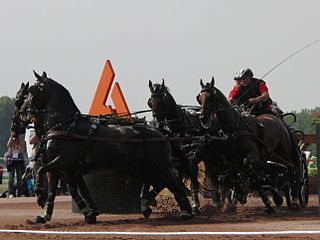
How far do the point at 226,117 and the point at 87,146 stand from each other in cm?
291

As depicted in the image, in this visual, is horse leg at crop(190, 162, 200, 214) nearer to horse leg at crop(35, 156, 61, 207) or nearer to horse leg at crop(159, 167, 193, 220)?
horse leg at crop(159, 167, 193, 220)

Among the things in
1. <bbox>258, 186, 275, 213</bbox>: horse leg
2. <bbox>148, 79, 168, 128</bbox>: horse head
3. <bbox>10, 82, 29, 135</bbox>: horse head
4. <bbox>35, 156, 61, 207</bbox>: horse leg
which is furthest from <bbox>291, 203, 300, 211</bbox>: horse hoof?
<bbox>10, 82, 29, 135</bbox>: horse head

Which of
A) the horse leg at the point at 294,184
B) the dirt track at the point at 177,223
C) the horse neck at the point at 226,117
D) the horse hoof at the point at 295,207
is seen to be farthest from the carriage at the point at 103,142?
the horse leg at the point at 294,184

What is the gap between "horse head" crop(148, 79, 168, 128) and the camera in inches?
600

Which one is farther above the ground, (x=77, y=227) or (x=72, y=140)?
(x=72, y=140)

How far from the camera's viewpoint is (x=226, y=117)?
52.2 feet

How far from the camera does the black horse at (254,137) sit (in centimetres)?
1564

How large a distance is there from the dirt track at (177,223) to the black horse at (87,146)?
1.92 ft

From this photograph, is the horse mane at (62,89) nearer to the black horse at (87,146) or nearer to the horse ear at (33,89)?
the black horse at (87,146)

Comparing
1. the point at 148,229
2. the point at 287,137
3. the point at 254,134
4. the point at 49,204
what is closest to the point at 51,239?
the point at 148,229

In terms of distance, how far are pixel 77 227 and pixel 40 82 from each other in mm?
2584

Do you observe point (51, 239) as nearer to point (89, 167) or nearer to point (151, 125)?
point (89, 167)

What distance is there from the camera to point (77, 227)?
44.9ft

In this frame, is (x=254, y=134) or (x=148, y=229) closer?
(x=148, y=229)
